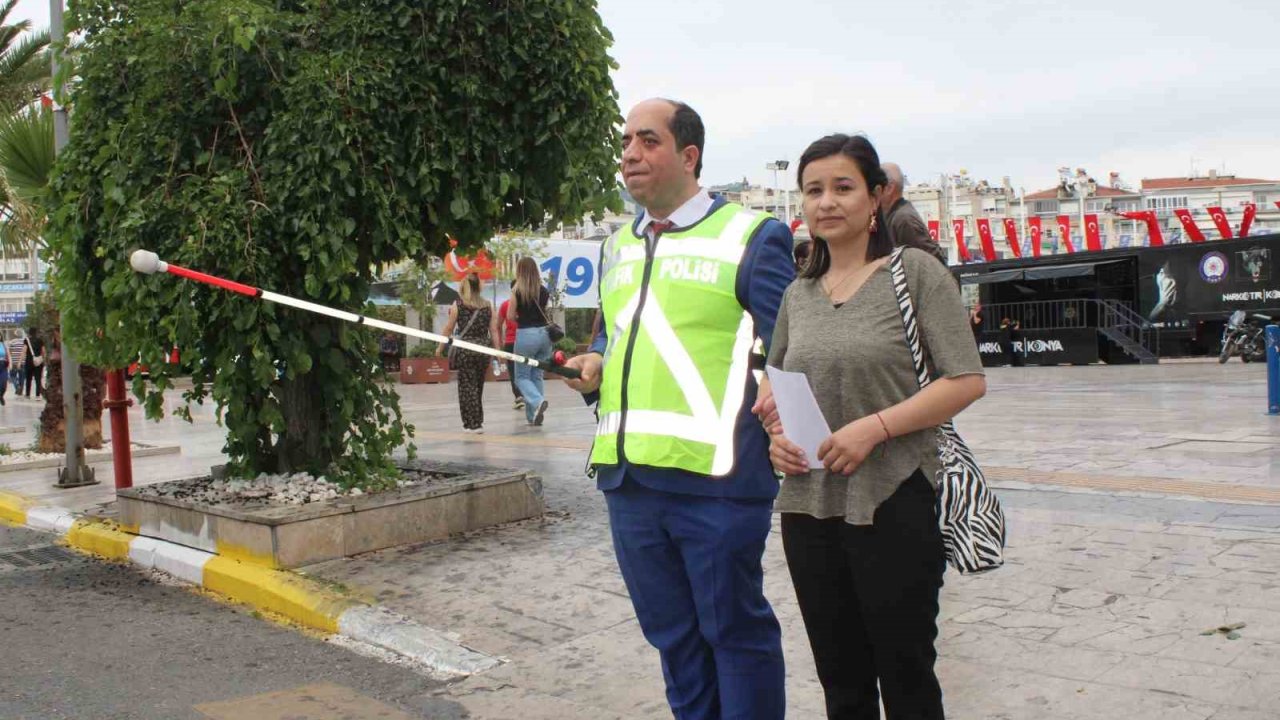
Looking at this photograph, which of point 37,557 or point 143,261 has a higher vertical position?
point 143,261

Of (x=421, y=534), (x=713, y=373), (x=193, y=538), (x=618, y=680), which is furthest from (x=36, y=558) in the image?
(x=713, y=373)

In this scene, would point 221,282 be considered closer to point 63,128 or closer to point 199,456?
point 63,128

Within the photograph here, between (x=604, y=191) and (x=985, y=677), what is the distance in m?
4.02

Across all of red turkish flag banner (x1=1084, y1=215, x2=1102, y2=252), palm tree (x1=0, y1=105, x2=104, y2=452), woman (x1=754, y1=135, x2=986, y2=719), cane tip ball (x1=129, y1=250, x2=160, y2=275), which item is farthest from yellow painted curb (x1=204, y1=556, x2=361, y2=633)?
red turkish flag banner (x1=1084, y1=215, x2=1102, y2=252)

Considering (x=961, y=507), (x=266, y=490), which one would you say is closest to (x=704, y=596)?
(x=961, y=507)

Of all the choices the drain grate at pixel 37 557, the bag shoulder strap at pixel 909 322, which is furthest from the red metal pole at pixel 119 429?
the bag shoulder strap at pixel 909 322

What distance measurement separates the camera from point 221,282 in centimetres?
403

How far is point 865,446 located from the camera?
2.58 m

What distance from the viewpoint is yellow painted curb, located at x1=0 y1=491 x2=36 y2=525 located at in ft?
28.3

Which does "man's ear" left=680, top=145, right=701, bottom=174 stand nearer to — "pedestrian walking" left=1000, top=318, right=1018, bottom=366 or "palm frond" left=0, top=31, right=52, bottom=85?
"palm frond" left=0, top=31, right=52, bottom=85

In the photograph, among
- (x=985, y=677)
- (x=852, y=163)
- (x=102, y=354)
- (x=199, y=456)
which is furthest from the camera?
(x=199, y=456)

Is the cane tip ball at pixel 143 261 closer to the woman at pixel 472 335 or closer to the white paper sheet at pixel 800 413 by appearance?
the white paper sheet at pixel 800 413

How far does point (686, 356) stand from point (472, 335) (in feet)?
32.0

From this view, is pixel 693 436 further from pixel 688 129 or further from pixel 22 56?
pixel 22 56
